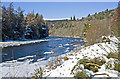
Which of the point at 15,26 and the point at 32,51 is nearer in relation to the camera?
the point at 32,51

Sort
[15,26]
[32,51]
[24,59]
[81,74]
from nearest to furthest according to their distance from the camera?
[81,74] → [24,59] → [32,51] → [15,26]

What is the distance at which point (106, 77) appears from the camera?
2771 millimetres

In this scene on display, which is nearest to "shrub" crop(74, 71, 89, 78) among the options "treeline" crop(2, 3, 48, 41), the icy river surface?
the icy river surface

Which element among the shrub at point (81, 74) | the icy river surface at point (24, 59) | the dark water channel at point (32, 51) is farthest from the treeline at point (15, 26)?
the shrub at point (81, 74)

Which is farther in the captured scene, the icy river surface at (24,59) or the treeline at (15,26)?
the treeline at (15,26)

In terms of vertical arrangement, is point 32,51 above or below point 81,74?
above

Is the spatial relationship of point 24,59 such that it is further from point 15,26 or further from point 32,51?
point 15,26

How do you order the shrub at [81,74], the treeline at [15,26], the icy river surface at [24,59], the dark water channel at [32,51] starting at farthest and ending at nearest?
the treeline at [15,26]
the dark water channel at [32,51]
the icy river surface at [24,59]
the shrub at [81,74]

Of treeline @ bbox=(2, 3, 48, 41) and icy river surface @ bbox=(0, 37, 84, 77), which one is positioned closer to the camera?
icy river surface @ bbox=(0, 37, 84, 77)

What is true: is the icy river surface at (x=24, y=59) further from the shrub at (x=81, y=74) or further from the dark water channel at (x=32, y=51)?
the shrub at (x=81, y=74)

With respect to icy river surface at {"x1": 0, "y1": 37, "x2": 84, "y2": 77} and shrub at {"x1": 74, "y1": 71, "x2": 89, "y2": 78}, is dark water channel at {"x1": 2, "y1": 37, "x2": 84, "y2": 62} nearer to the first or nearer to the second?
icy river surface at {"x1": 0, "y1": 37, "x2": 84, "y2": 77}

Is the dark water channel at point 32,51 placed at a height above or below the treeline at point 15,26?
below

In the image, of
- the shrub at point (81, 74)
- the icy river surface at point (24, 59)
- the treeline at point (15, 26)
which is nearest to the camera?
the shrub at point (81, 74)

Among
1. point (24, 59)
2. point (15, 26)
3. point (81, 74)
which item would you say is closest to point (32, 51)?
point (24, 59)
